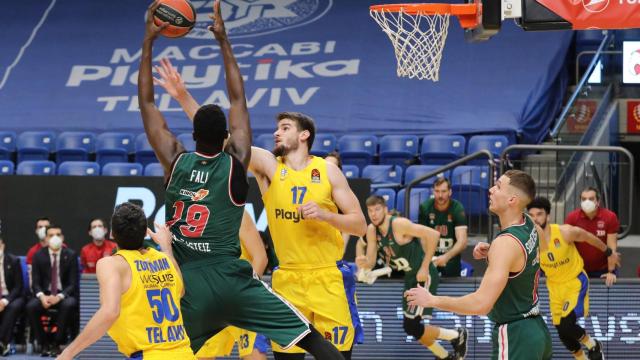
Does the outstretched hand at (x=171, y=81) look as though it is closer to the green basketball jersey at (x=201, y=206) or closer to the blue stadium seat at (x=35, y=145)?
the green basketball jersey at (x=201, y=206)

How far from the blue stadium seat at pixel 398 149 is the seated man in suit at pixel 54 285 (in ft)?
18.7

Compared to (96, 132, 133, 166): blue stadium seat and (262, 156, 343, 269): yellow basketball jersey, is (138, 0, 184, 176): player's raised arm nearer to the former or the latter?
(262, 156, 343, 269): yellow basketball jersey

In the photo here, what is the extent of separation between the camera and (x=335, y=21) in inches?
784

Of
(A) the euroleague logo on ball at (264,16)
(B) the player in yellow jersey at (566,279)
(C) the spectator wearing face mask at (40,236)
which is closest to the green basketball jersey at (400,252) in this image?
(B) the player in yellow jersey at (566,279)

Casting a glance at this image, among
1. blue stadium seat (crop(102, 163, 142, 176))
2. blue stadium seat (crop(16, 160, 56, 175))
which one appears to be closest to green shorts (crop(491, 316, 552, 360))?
blue stadium seat (crop(102, 163, 142, 176))

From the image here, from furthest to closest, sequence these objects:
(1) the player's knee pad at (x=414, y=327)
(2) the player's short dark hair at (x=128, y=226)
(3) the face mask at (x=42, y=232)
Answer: (3) the face mask at (x=42, y=232)
(1) the player's knee pad at (x=414, y=327)
(2) the player's short dark hair at (x=128, y=226)

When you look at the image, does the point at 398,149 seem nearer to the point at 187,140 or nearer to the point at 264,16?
the point at 187,140

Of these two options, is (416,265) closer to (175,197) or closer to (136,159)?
(175,197)

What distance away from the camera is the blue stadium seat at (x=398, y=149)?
16.4 metres

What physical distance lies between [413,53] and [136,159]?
929 cm

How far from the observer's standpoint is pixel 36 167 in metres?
16.6

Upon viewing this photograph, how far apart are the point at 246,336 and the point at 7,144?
11.0m

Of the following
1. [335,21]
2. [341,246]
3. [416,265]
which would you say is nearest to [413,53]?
[341,246]

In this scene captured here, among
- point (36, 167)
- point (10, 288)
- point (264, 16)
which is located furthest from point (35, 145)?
point (10, 288)
